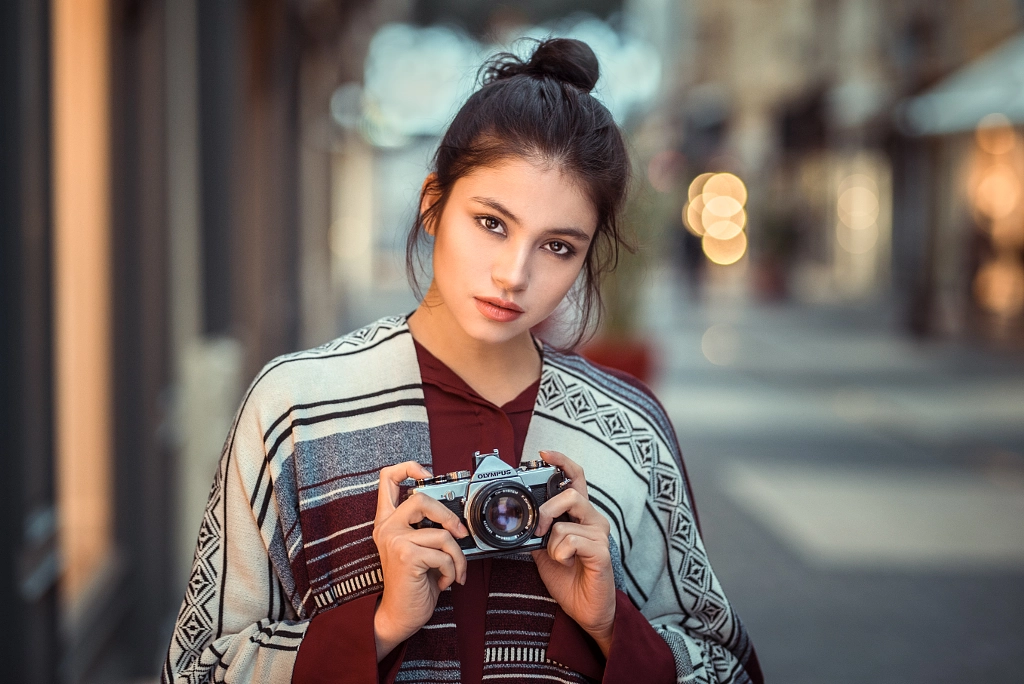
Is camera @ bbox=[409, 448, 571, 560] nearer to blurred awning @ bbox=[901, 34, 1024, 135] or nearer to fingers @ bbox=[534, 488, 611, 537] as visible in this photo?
fingers @ bbox=[534, 488, 611, 537]

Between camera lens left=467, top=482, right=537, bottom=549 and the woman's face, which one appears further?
the woman's face

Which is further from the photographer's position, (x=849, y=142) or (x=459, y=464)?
(x=849, y=142)

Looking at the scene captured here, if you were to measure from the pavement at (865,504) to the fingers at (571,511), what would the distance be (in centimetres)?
310

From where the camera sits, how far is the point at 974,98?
1470cm

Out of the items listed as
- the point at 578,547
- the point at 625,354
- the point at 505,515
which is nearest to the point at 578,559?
the point at 578,547

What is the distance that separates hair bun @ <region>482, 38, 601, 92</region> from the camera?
1748 millimetres

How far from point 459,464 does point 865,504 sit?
5744 millimetres

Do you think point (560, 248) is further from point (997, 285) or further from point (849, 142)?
point (849, 142)

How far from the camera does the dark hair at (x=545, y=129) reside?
5.41ft

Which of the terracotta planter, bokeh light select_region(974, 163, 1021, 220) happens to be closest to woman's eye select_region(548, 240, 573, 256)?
the terracotta planter

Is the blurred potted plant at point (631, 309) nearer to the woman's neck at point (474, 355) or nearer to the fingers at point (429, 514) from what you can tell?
the woman's neck at point (474, 355)

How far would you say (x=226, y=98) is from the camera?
5297mm

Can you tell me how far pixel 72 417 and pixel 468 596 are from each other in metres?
2.68

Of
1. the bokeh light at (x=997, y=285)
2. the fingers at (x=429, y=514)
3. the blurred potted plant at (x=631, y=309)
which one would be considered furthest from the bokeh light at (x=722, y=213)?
the fingers at (x=429, y=514)
